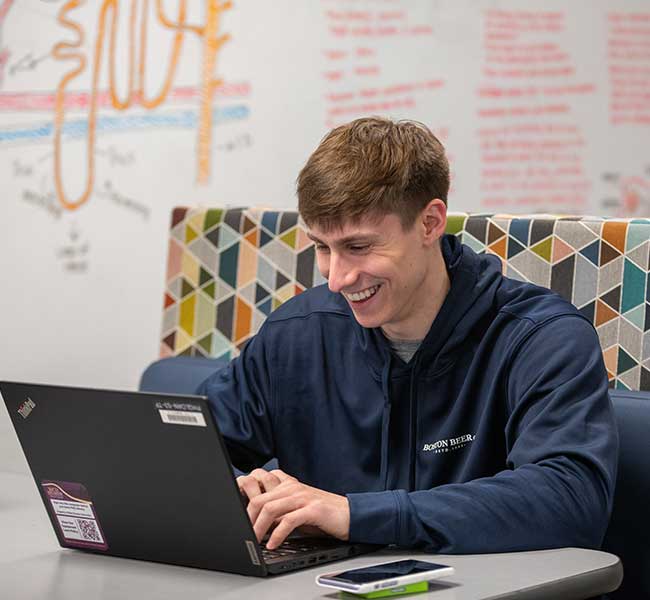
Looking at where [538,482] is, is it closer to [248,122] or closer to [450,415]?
[450,415]

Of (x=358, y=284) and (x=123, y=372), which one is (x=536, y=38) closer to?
(x=123, y=372)

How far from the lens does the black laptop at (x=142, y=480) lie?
1.35m

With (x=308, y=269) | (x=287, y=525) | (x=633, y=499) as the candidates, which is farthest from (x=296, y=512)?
(x=308, y=269)

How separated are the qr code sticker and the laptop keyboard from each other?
197mm

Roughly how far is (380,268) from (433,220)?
13 cm

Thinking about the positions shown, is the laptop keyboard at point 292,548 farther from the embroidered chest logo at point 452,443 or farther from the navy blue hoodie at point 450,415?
the embroidered chest logo at point 452,443

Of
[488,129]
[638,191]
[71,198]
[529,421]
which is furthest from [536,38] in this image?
[529,421]

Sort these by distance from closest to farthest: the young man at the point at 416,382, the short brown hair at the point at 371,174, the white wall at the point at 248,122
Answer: the young man at the point at 416,382 → the short brown hair at the point at 371,174 → the white wall at the point at 248,122

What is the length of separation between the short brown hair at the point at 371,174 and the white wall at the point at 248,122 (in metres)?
1.08

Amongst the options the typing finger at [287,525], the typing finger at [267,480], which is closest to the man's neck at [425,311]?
the typing finger at [267,480]

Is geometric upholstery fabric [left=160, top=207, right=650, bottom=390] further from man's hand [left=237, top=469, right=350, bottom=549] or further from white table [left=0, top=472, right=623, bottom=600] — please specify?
man's hand [left=237, top=469, right=350, bottom=549]

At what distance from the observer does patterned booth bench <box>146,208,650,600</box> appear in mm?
1959

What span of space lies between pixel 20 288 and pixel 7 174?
27 centimetres

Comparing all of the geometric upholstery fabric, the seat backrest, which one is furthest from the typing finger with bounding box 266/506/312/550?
the geometric upholstery fabric
